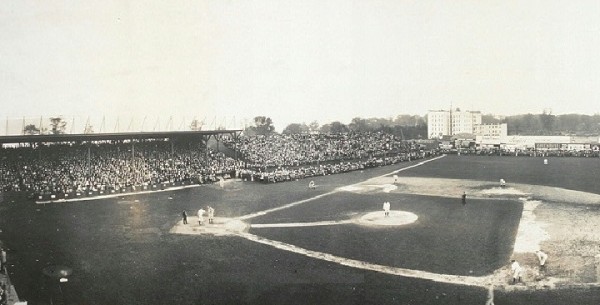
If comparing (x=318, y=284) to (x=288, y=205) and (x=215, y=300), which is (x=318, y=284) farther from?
(x=288, y=205)

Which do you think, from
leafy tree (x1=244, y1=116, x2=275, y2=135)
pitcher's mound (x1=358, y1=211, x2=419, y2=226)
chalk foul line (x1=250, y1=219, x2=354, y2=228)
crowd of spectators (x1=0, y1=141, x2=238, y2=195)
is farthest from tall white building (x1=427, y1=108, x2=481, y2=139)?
chalk foul line (x1=250, y1=219, x2=354, y2=228)

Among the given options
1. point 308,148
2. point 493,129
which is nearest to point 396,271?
point 308,148

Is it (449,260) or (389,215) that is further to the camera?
(389,215)

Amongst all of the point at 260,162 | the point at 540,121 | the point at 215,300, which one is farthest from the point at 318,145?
the point at 540,121

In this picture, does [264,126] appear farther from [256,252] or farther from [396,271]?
[396,271]

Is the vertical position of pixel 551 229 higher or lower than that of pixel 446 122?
lower

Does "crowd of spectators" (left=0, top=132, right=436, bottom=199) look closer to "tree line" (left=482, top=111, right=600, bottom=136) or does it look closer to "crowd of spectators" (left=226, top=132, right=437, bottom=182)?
"crowd of spectators" (left=226, top=132, right=437, bottom=182)

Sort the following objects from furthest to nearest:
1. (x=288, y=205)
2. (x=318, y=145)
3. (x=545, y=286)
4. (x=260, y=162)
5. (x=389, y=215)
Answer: (x=318, y=145), (x=260, y=162), (x=288, y=205), (x=389, y=215), (x=545, y=286)
